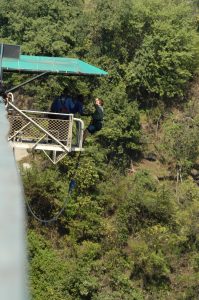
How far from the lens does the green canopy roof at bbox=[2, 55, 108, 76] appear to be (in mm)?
8164

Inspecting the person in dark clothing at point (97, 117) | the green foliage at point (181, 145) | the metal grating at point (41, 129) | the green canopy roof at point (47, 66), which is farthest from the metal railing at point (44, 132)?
the green foliage at point (181, 145)

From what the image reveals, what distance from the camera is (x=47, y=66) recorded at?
8680 mm

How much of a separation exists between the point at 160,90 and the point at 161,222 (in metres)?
6.15

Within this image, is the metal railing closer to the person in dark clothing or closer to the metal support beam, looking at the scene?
the person in dark clothing

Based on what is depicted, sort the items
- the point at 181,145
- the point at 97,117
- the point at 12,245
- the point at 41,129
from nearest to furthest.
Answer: the point at 12,245, the point at 41,129, the point at 97,117, the point at 181,145

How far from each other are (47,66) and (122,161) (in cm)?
895

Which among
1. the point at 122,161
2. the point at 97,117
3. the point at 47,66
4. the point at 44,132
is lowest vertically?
the point at 122,161

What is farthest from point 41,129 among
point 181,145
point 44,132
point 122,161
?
point 181,145

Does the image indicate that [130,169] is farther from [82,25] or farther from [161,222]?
[82,25]

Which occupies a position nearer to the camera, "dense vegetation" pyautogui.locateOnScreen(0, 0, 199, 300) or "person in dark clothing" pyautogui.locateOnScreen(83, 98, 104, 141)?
"person in dark clothing" pyautogui.locateOnScreen(83, 98, 104, 141)

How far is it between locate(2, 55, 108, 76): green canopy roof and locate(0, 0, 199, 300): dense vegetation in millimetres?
4697

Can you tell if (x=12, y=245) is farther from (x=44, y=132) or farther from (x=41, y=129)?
(x=44, y=132)

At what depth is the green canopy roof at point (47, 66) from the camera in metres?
8.16

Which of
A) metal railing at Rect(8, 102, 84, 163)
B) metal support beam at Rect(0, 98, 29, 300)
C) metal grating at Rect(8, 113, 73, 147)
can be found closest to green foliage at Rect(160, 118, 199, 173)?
metal railing at Rect(8, 102, 84, 163)
